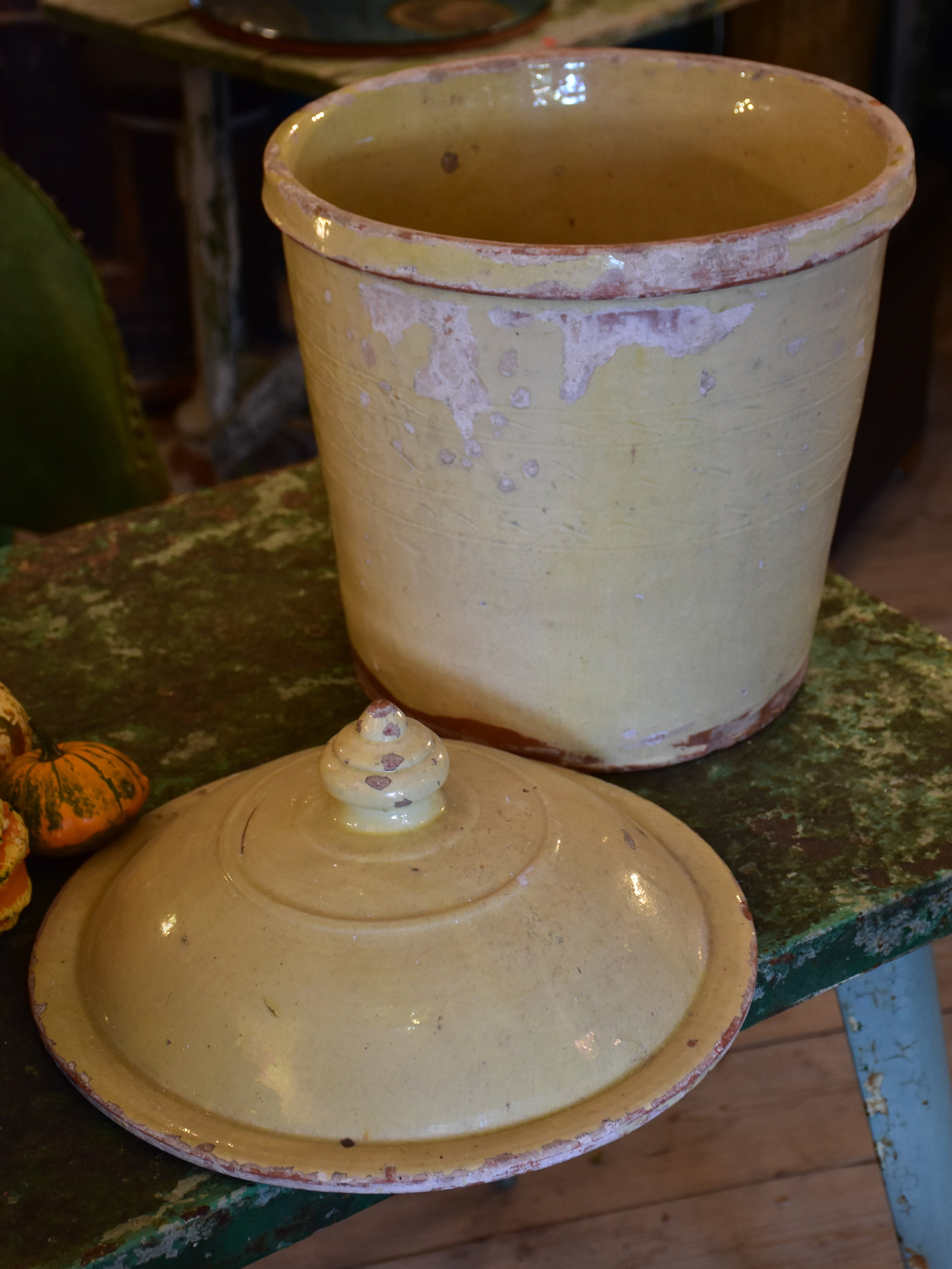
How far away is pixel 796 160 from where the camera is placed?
0.84m

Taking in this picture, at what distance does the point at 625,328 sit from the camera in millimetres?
656

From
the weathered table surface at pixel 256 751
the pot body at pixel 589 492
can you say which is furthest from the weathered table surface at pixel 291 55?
the pot body at pixel 589 492

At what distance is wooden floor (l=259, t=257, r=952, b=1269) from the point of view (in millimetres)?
1250

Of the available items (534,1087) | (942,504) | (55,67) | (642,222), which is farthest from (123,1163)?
(55,67)

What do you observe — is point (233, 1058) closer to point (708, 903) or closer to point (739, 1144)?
point (708, 903)

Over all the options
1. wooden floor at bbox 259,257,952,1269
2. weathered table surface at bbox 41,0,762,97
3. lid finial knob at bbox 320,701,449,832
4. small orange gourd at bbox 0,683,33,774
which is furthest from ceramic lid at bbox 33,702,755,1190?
weathered table surface at bbox 41,0,762,97

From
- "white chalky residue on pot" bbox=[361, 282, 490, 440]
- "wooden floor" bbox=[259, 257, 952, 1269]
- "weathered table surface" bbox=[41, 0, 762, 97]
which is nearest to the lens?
"white chalky residue on pot" bbox=[361, 282, 490, 440]

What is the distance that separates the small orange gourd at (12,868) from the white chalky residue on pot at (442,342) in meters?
0.32

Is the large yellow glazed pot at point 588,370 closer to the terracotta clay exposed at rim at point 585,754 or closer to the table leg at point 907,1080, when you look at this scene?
the terracotta clay exposed at rim at point 585,754

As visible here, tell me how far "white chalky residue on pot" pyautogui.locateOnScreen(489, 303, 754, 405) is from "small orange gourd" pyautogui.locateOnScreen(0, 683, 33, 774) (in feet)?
1.22

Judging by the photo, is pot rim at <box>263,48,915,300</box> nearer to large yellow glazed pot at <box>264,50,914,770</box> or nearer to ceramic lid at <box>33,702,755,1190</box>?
large yellow glazed pot at <box>264,50,914,770</box>

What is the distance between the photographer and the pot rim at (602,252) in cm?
63

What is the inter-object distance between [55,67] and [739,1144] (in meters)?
2.65

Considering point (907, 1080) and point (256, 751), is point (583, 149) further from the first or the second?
point (907, 1080)
